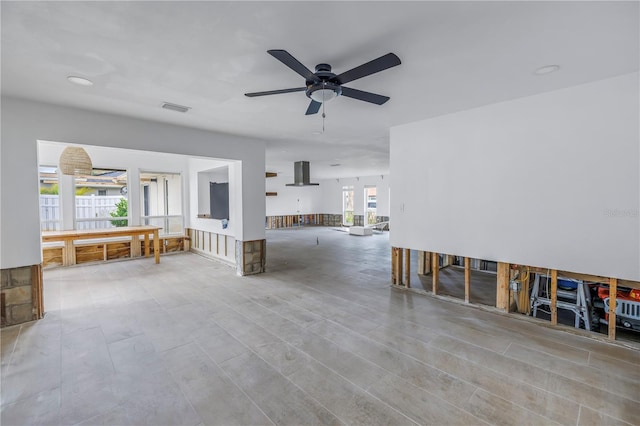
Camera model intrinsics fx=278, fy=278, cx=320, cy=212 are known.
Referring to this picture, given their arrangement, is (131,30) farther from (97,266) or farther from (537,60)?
(97,266)

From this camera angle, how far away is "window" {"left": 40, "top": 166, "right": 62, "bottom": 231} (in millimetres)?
6312

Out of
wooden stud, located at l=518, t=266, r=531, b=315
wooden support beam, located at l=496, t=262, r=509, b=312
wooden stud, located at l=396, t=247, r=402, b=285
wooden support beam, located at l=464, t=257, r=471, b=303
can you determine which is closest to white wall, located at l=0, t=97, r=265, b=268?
wooden stud, located at l=396, t=247, r=402, b=285

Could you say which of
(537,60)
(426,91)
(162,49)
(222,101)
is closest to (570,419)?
(537,60)

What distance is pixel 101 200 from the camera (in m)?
7.20

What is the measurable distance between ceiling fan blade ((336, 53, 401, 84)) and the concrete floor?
8.23ft

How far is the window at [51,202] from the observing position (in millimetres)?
6312

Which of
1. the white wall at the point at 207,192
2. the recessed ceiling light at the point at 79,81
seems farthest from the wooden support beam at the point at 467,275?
the recessed ceiling light at the point at 79,81

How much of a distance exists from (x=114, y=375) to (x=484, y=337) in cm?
369

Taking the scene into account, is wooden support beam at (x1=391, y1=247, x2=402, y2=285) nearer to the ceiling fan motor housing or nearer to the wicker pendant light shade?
the ceiling fan motor housing

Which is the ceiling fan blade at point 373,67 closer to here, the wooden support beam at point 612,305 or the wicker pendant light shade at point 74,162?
the wooden support beam at point 612,305

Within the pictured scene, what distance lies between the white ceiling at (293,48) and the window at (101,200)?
440cm

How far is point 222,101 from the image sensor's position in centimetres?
349

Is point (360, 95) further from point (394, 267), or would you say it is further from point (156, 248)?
point (156, 248)

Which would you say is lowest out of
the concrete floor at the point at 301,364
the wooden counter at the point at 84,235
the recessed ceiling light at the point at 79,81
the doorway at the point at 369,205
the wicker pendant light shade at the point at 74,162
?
the concrete floor at the point at 301,364
